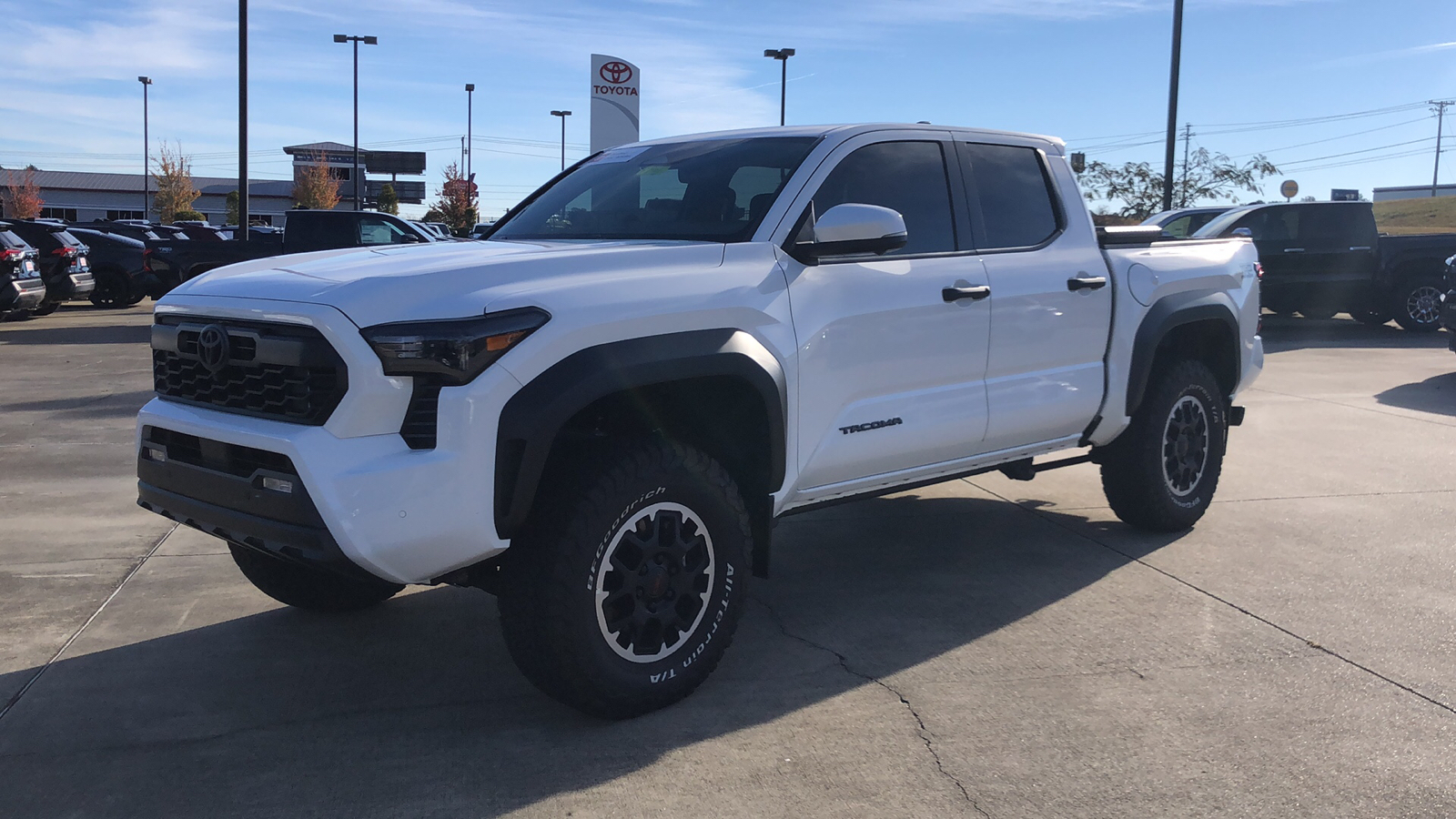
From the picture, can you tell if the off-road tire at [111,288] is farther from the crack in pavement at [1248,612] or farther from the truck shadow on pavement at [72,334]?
the crack in pavement at [1248,612]

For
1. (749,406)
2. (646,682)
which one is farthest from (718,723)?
(749,406)

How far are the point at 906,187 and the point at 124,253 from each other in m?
21.0

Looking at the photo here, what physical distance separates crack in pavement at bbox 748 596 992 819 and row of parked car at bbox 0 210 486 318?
35.0 ft

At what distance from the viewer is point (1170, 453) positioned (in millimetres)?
5973

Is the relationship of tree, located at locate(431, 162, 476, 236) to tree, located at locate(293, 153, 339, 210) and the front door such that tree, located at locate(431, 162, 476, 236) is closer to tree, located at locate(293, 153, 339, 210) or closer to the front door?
tree, located at locate(293, 153, 339, 210)

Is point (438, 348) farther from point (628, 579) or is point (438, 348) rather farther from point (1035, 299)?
point (1035, 299)

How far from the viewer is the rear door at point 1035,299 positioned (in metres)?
4.93

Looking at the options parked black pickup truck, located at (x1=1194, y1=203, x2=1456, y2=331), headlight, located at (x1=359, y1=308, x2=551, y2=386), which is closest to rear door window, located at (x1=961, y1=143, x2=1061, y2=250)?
headlight, located at (x1=359, y1=308, x2=551, y2=386)

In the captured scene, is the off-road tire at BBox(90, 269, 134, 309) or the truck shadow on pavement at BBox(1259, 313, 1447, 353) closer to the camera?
Result: the truck shadow on pavement at BBox(1259, 313, 1447, 353)

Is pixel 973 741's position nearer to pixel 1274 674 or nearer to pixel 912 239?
pixel 1274 674

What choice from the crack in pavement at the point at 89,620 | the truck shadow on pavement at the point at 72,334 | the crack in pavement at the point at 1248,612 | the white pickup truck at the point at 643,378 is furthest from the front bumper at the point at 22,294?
the crack in pavement at the point at 1248,612

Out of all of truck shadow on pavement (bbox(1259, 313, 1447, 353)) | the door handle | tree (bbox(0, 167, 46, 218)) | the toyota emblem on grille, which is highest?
Answer: tree (bbox(0, 167, 46, 218))

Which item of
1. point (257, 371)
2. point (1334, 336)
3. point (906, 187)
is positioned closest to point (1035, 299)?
point (906, 187)

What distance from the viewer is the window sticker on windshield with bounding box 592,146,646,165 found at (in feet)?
17.0
